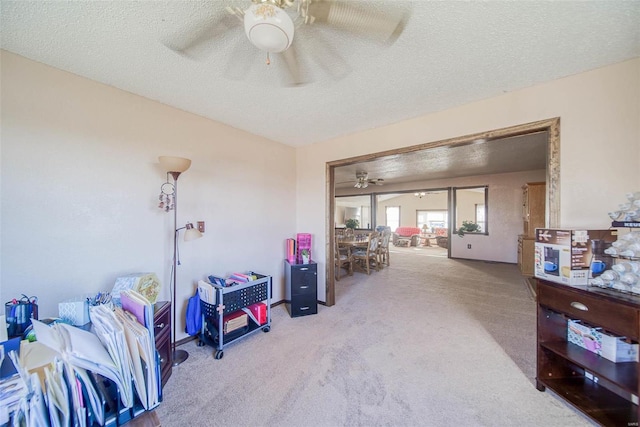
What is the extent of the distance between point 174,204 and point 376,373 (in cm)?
231

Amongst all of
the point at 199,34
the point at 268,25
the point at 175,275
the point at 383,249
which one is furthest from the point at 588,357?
the point at 383,249

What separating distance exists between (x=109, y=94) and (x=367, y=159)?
267 cm

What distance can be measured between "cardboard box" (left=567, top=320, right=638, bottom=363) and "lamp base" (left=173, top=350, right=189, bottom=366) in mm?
3145

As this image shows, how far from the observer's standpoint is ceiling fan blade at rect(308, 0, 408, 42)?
3.38 ft

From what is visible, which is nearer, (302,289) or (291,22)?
(291,22)

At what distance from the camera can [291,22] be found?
1.04 m

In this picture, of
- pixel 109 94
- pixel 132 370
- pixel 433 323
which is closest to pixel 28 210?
pixel 109 94

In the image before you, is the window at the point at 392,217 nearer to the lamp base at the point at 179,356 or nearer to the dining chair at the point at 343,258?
the dining chair at the point at 343,258

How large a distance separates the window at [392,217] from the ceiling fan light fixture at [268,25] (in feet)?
39.6

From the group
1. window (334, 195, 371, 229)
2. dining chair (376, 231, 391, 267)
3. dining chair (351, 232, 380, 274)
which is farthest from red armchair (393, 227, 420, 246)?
dining chair (351, 232, 380, 274)

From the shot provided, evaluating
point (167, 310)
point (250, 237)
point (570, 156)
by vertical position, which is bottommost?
point (167, 310)

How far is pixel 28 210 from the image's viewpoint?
5.41 feet

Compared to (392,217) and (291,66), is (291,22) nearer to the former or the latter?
(291,66)

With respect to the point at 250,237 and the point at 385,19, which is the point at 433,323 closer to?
the point at 250,237
